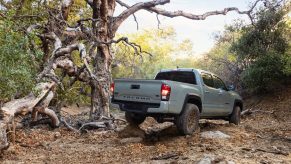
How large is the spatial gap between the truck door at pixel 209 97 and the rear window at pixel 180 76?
36 cm

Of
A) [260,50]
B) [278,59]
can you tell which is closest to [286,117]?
[278,59]

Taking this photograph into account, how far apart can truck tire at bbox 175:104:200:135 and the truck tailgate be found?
38.8 inches

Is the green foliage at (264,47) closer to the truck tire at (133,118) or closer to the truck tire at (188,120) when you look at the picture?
the truck tire at (188,120)

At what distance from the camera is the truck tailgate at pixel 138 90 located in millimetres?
9008

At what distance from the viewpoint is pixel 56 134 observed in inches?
447

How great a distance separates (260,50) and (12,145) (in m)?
16.4

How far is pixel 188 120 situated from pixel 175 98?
1.01 metres

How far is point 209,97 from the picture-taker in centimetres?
1088

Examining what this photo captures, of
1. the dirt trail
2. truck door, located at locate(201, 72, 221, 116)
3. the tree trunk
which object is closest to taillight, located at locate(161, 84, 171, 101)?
the dirt trail

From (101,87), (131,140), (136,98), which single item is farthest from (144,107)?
(101,87)

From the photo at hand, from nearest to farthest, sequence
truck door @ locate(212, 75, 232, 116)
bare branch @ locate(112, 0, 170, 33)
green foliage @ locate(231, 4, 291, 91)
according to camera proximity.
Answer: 1. truck door @ locate(212, 75, 232, 116)
2. bare branch @ locate(112, 0, 170, 33)
3. green foliage @ locate(231, 4, 291, 91)

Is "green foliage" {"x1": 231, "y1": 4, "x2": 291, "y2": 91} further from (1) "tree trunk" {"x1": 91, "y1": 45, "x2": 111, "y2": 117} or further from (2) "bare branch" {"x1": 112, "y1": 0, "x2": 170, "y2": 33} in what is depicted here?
(1) "tree trunk" {"x1": 91, "y1": 45, "x2": 111, "y2": 117}

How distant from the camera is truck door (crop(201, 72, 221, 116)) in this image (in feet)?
35.0

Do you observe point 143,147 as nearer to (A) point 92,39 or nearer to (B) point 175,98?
(B) point 175,98
